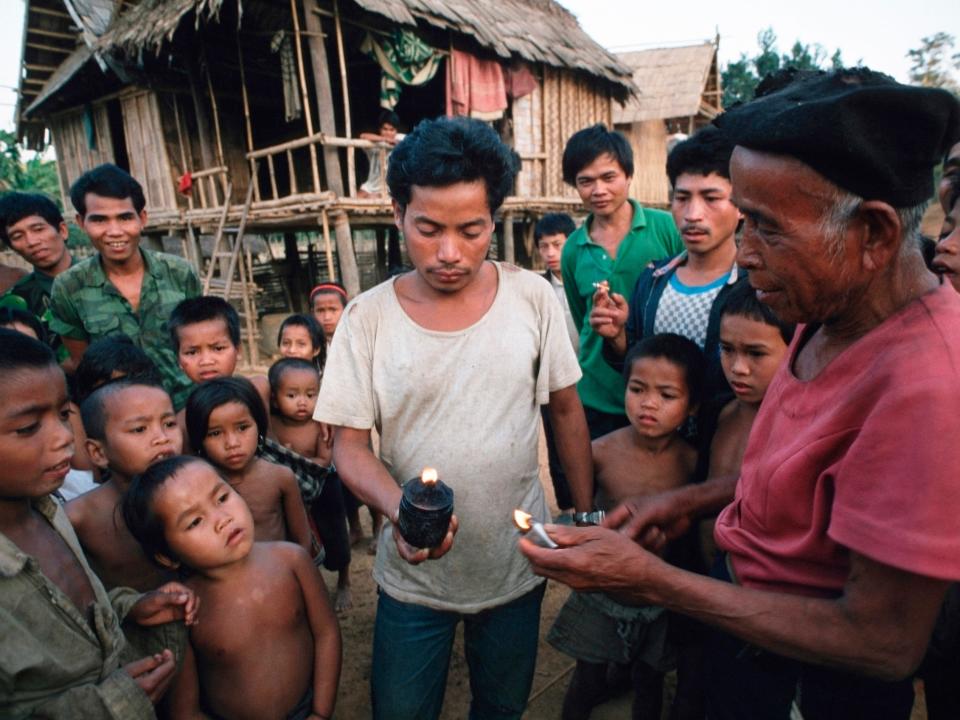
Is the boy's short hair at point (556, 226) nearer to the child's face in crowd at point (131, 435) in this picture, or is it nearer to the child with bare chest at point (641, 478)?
the child with bare chest at point (641, 478)

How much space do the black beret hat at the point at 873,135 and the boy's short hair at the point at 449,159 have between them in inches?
31.2

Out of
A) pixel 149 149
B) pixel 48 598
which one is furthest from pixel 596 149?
pixel 149 149

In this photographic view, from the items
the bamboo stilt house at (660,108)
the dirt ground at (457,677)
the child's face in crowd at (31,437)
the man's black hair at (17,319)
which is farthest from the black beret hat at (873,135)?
the bamboo stilt house at (660,108)

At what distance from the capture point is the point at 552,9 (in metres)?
13.0

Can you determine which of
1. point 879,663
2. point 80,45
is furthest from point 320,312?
point 80,45

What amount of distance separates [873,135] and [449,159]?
3.27 feet

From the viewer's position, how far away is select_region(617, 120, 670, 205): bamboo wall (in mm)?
17156

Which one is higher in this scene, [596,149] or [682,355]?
[596,149]

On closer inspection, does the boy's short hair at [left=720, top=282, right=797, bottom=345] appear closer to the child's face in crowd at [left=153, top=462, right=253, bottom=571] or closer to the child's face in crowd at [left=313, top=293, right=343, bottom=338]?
the child's face in crowd at [left=153, top=462, right=253, bottom=571]

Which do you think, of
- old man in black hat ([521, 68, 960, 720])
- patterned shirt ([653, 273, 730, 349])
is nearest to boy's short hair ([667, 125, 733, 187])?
patterned shirt ([653, 273, 730, 349])

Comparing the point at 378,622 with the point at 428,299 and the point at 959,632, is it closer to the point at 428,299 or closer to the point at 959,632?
the point at 428,299

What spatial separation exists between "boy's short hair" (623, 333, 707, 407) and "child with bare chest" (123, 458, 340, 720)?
5.54 feet

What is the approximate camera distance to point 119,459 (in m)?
2.22

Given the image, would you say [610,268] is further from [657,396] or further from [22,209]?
[22,209]
